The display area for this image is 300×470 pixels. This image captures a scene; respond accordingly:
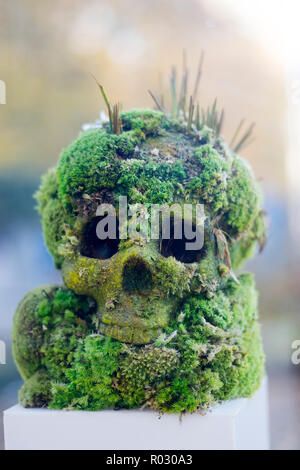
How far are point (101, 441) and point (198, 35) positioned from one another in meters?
2.77

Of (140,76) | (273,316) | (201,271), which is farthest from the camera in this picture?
(273,316)

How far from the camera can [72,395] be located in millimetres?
1433

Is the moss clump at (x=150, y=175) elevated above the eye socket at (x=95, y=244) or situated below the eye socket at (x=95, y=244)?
above

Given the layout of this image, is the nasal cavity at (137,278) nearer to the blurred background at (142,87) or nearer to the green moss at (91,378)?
the green moss at (91,378)

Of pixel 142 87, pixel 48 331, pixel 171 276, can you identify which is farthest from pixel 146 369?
pixel 142 87

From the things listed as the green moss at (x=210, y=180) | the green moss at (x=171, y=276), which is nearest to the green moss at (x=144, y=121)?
the green moss at (x=210, y=180)

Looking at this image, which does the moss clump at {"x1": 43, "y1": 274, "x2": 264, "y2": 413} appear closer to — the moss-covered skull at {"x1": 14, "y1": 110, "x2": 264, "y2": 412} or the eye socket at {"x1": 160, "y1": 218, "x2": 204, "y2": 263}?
the moss-covered skull at {"x1": 14, "y1": 110, "x2": 264, "y2": 412}

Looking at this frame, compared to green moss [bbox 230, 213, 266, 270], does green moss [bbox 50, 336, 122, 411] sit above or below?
below

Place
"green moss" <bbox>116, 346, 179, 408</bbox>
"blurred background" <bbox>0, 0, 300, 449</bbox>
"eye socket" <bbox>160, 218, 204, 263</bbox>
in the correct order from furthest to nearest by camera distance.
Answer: "blurred background" <bbox>0, 0, 300, 449</bbox>
"eye socket" <bbox>160, 218, 204, 263</bbox>
"green moss" <bbox>116, 346, 179, 408</bbox>

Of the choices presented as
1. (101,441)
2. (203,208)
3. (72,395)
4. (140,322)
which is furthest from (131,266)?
(101,441)

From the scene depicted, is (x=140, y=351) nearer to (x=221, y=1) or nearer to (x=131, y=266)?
(x=131, y=266)

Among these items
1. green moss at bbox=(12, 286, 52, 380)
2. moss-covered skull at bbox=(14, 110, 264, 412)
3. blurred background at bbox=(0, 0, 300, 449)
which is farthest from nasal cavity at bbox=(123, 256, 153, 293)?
blurred background at bbox=(0, 0, 300, 449)

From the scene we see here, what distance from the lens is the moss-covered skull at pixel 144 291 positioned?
1.37 metres

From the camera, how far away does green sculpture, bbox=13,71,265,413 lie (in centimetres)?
137
